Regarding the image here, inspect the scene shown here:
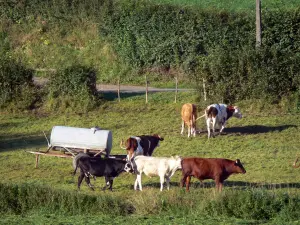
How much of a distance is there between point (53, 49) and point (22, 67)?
9812mm

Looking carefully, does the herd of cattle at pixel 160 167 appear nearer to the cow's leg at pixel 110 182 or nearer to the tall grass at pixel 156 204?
the cow's leg at pixel 110 182

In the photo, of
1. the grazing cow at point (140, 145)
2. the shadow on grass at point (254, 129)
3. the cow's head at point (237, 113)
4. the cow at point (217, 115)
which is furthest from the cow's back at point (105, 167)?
the cow's head at point (237, 113)

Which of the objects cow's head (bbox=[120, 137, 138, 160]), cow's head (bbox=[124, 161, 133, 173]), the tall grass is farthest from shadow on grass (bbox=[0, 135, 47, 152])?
the tall grass

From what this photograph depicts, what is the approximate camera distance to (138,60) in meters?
49.8

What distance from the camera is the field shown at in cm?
2284

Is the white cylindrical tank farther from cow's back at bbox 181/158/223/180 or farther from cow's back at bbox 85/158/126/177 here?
cow's back at bbox 181/158/223/180

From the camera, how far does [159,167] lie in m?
27.0

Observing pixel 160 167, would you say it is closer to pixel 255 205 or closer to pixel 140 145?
pixel 140 145

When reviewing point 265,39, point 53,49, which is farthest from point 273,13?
point 53,49

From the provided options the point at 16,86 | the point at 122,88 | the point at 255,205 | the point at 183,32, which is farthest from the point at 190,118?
the point at 183,32

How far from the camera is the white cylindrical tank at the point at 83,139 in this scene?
30.3 metres

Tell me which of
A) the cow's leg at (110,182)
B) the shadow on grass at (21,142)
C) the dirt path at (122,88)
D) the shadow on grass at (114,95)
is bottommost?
the cow's leg at (110,182)

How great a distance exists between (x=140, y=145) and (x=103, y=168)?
3.74 metres

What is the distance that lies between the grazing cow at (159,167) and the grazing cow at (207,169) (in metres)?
0.32
